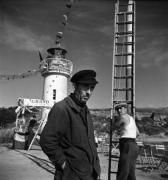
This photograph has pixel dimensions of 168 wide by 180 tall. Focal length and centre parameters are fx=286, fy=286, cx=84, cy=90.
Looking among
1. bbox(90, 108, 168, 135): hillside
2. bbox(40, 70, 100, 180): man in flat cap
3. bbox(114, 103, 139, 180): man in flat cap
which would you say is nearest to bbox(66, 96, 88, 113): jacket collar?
bbox(40, 70, 100, 180): man in flat cap

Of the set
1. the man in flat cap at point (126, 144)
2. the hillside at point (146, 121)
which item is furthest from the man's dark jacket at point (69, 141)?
the hillside at point (146, 121)

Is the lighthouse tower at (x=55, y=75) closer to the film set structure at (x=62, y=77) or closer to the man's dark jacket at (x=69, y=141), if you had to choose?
the film set structure at (x=62, y=77)

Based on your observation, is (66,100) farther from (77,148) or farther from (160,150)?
(160,150)

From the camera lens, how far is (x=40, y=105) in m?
19.3

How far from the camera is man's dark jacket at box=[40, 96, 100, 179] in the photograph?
2.60m

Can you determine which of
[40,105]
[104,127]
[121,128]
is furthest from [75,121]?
[104,127]

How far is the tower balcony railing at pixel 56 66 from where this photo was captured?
24.3 metres

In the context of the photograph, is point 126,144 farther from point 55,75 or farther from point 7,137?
point 7,137

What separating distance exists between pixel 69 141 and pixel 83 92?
51cm

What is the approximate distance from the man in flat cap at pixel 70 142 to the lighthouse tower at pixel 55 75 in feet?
68.6

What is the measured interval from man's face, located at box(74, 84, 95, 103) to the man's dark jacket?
109 mm

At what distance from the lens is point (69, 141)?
8.73 ft

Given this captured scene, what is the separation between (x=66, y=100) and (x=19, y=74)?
26.6 meters

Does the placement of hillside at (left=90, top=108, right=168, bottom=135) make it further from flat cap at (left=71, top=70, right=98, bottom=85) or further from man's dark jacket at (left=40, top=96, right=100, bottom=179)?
man's dark jacket at (left=40, top=96, right=100, bottom=179)
